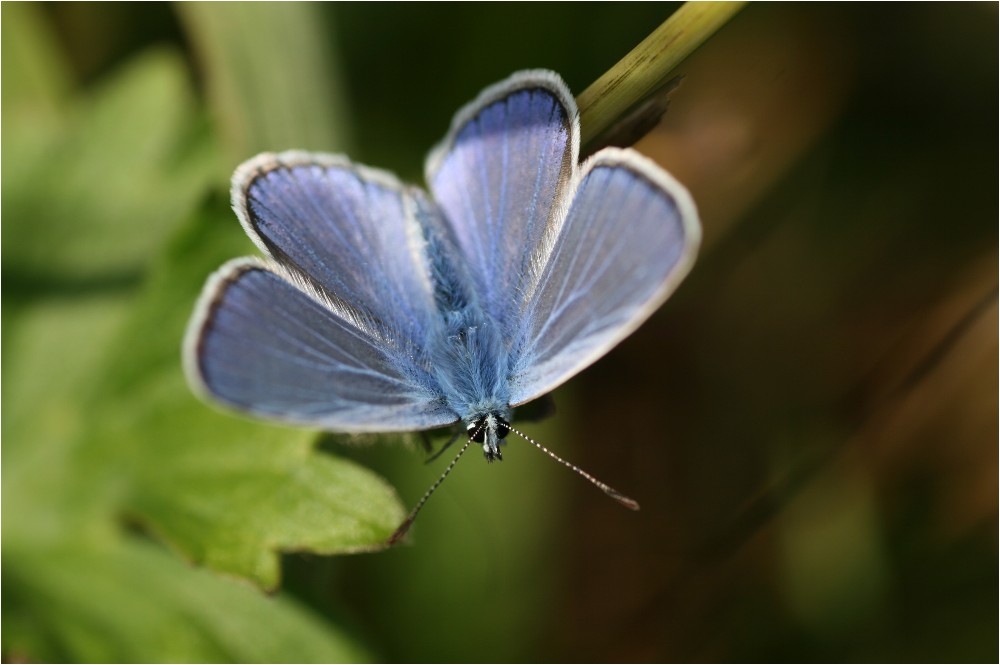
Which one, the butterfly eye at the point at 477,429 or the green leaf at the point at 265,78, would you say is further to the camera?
the green leaf at the point at 265,78

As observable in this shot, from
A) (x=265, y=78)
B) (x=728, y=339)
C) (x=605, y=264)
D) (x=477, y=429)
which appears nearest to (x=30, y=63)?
(x=265, y=78)

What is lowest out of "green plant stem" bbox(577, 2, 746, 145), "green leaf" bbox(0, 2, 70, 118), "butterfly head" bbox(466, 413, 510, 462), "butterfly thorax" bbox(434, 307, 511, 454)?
"butterfly head" bbox(466, 413, 510, 462)

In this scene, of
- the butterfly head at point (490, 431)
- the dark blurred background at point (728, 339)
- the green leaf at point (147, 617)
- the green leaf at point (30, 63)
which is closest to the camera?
the butterfly head at point (490, 431)

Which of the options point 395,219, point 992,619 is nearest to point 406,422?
point 395,219

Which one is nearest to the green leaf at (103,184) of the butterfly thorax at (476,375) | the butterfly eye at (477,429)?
the butterfly thorax at (476,375)

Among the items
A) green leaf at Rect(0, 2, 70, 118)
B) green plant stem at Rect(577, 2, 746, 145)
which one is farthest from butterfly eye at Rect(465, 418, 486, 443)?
green leaf at Rect(0, 2, 70, 118)

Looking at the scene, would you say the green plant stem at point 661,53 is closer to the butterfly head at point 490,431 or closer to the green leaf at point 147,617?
the butterfly head at point 490,431

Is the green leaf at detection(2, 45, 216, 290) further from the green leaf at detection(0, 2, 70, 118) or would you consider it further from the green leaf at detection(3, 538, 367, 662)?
the green leaf at detection(3, 538, 367, 662)
